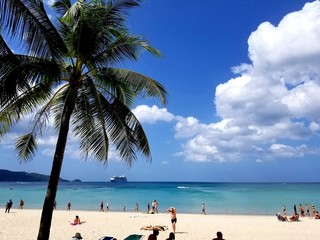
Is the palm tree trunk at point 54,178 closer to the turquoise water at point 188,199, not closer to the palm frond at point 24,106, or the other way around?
the palm frond at point 24,106

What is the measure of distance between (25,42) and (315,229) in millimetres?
16700

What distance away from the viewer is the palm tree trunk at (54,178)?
676 cm

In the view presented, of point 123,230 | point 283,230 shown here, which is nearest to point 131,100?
point 123,230

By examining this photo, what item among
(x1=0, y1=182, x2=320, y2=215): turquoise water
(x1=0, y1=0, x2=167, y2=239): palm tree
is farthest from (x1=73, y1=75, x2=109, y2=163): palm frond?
(x1=0, y1=182, x2=320, y2=215): turquoise water

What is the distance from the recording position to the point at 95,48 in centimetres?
783

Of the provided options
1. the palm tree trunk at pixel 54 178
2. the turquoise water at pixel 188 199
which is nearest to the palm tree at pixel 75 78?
the palm tree trunk at pixel 54 178

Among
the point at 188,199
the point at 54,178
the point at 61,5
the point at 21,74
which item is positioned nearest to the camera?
the point at 21,74

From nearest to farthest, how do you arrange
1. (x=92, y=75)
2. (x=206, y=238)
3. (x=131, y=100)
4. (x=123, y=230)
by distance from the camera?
(x=92, y=75) < (x=131, y=100) < (x=206, y=238) < (x=123, y=230)

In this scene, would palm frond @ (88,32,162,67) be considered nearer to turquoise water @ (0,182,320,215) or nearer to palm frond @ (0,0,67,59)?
palm frond @ (0,0,67,59)

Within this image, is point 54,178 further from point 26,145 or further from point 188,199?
point 188,199

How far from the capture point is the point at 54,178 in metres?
6.98

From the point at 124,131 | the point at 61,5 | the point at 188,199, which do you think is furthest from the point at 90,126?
the point at 188,199

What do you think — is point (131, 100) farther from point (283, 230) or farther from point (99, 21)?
point (283, 230)

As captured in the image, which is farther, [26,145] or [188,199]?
[188,199]
